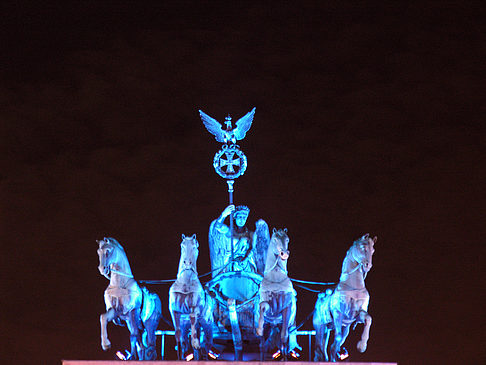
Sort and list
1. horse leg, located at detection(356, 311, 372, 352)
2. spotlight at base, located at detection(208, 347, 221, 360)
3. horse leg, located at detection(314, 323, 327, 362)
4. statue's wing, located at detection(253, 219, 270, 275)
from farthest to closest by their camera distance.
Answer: statue's wing, located at detection(253, 219, 270, 275) < spotlight at base, located at detection(208, 347, 221, 360) < horse leg, located at detection(314, 323, 327, 362) < horse leg, located at detection(356, 311, 372, 352)

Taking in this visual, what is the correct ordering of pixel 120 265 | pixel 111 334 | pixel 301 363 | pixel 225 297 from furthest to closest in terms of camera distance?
1. pixel 111 334
2. pixel 225 297
3. pixel 120 265
4. pixel 301 363

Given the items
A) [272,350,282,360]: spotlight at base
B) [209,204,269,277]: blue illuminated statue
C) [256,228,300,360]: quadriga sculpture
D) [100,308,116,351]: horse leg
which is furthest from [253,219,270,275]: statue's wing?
[100,308,116,351]: horse leg

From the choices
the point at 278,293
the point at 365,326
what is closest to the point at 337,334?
the point at 365,326

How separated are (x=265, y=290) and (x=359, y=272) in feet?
3.53

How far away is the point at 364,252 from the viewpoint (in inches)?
393

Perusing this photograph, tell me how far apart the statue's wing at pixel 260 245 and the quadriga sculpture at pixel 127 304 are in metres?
1.39

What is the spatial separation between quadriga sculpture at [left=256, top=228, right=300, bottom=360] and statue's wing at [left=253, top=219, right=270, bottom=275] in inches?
38.9

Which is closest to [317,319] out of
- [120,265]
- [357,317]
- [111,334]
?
[357,317]

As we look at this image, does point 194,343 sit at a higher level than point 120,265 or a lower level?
lower

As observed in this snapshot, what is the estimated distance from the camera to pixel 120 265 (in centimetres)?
1012

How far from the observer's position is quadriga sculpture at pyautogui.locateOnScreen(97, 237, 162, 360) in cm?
1000

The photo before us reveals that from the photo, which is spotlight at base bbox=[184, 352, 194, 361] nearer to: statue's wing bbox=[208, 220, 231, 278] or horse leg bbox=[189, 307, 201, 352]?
horse leg bbox=[189, 307, 201, 352]

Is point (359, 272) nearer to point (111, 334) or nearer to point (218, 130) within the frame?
point (218, 130)

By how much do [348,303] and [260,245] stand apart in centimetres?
159
